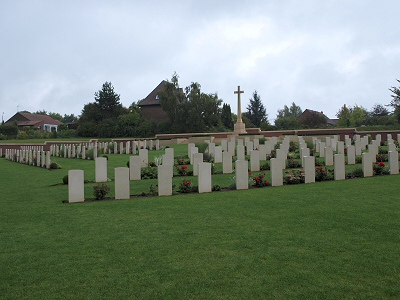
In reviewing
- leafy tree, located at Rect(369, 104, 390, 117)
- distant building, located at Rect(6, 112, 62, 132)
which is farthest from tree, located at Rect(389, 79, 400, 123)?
distant building, located at Rect(6, 112, 62, 132)

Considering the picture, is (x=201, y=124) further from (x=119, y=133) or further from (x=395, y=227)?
(x=395, y=227)

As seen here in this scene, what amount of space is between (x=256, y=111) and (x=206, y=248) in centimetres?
5852

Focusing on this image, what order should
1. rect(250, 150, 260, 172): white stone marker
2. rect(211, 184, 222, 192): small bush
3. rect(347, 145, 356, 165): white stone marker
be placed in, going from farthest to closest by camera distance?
rect(347, 145, 356, 165): white stone marker → rect(250, 150, 260, 172): white stone marker → rect(211, 184, 222, 192): small bush

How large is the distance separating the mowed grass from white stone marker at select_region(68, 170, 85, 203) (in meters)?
0.33

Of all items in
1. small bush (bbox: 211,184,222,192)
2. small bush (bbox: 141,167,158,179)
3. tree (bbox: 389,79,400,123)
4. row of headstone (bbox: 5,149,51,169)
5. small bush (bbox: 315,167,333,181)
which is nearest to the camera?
small bush (bbox: 211,184,222,192)

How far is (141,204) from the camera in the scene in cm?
759

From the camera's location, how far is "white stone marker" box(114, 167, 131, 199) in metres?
8.28

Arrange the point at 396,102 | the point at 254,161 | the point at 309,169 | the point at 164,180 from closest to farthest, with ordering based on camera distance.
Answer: the point at 164,180 → the point at 309,169 → the point at 254,161 → the point at 396,102

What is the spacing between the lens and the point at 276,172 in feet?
31.8

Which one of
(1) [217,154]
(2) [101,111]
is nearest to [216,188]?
(1) [217,154]

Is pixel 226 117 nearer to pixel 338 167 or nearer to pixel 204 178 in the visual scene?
pixel 338 167

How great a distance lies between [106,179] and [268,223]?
22.5 ft

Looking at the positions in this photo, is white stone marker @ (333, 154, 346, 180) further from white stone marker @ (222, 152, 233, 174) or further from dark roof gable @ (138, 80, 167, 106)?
dark roof gable @ (138, 80, 167, 106)

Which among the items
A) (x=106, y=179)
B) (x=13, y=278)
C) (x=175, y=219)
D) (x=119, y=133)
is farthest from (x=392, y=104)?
(x=13, y=278)
